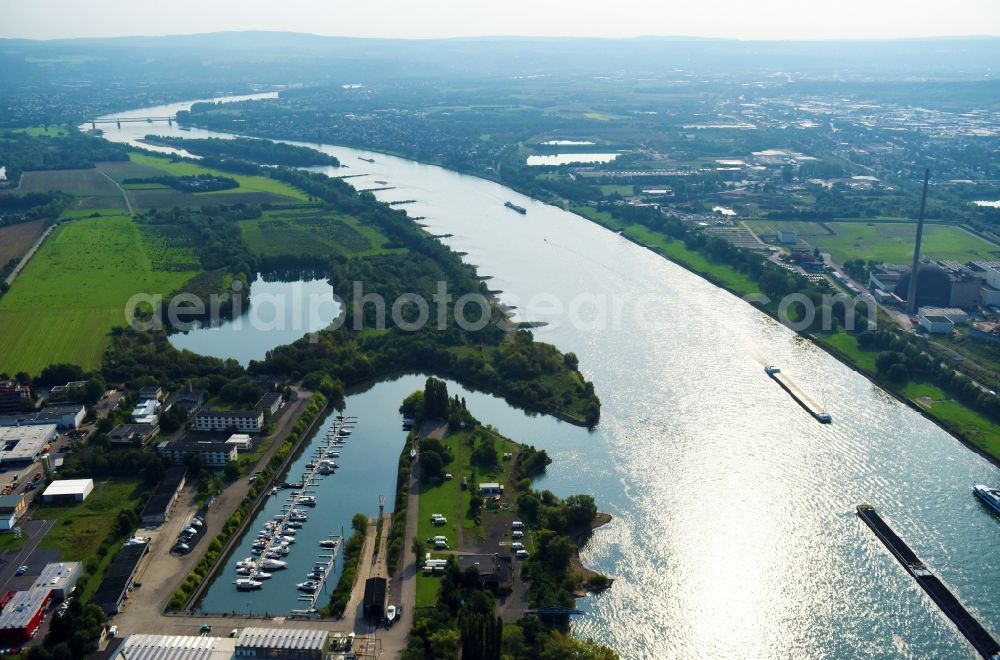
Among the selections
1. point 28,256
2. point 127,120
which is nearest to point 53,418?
point 28,256

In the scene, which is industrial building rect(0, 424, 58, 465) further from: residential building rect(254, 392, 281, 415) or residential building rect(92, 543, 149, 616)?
residential building rect(92, 543, 149, 616)

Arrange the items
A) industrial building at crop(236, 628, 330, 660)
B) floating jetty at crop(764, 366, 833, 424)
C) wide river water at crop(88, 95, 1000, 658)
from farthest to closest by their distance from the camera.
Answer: floating jetty at crop(764, 366, 833, 424) < wide river water at crop(88, 95, 1000, 658) < industrial building at crop(236, 628, 330, 660)

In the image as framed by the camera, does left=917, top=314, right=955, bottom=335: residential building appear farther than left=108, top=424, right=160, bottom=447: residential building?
Yes

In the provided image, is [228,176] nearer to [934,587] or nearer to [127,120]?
[127,120]

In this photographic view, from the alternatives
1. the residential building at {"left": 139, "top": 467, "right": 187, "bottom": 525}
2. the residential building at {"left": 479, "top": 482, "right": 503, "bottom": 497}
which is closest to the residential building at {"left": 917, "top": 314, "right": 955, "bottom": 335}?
the residential building at {"left": 479, "top": 482, "right": 503, "bottom": 497}

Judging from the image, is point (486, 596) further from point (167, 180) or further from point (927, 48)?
point (927, 48)
